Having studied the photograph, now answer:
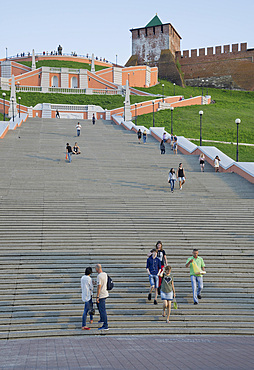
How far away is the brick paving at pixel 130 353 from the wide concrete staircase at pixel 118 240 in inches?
20.9

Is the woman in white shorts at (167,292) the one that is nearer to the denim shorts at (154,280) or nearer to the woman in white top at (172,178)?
the denim shorts at (154,280)

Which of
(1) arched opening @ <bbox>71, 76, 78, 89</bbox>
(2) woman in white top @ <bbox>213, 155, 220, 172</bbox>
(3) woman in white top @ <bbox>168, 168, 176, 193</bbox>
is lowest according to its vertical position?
(3) woman in white top @ <bbox>168, 168, 176, 193</bbox>

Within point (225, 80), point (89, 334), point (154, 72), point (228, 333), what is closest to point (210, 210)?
point (228, 333)

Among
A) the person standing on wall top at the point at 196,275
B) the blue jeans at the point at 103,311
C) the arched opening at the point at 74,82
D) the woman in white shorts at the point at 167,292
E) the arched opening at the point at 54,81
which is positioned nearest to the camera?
the blue jeans at the point at 103,311

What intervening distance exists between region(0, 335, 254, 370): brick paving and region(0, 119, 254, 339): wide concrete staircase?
1.74 feet

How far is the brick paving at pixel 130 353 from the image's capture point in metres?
6.78

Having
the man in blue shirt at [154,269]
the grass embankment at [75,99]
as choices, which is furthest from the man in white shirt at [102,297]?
the grass embankment at [75,99]

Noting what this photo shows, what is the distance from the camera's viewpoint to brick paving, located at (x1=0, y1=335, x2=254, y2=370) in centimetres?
678

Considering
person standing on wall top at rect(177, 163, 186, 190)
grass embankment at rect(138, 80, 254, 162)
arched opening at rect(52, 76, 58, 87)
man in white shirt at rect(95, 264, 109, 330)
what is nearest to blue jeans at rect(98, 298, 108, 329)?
man in white shirt at rect(95, 264, 109, 330)

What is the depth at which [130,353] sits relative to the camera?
7562 mm

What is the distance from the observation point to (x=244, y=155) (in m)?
33.1

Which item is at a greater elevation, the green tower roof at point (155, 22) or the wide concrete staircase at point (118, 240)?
the green tower roof at point (155, 22)

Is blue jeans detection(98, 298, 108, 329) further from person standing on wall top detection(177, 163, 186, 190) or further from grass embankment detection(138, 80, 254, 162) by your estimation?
grass embankment detection(138, 80, 254, 162)

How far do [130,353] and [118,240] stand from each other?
19.9 ft
